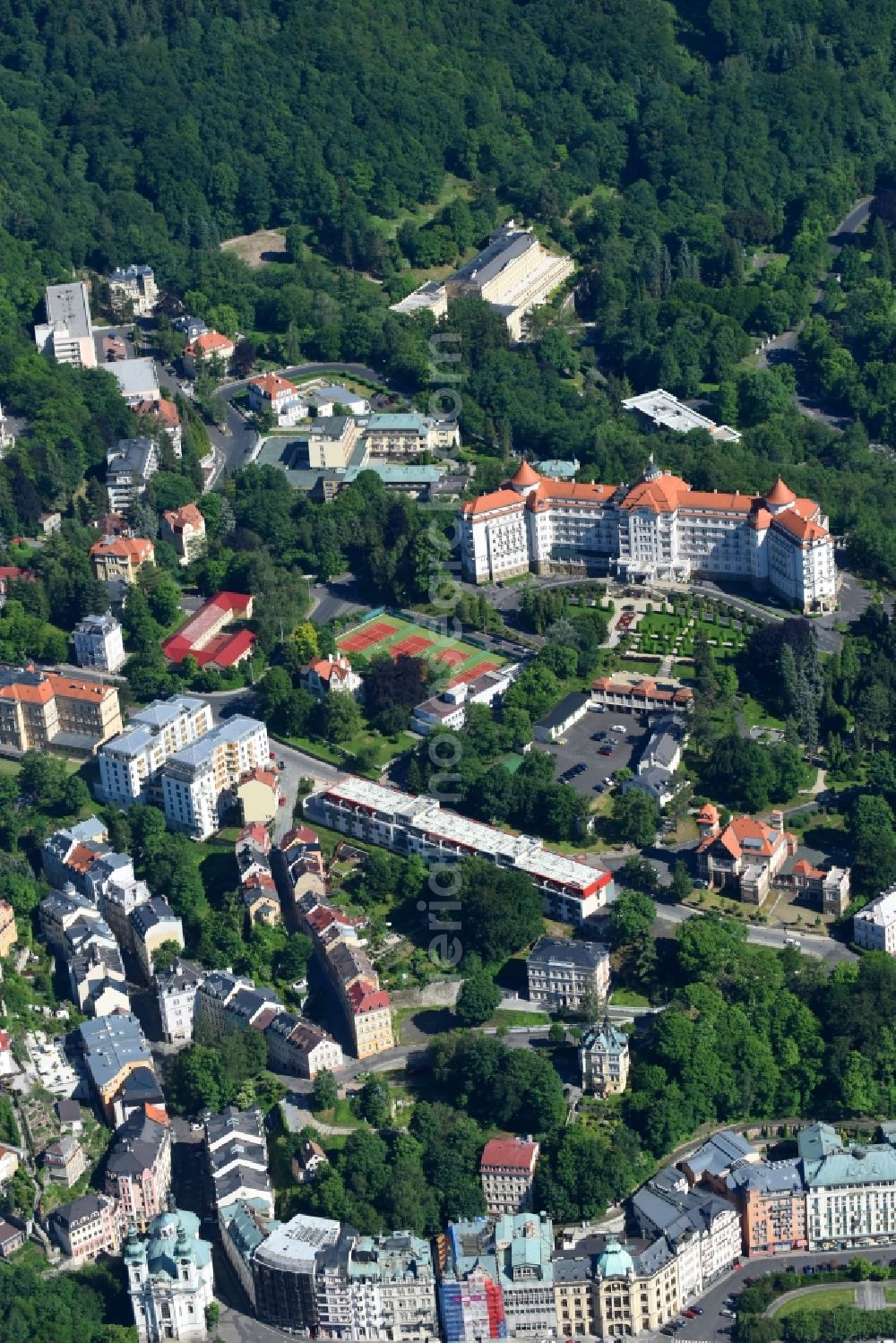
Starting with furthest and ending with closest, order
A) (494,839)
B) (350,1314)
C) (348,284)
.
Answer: (348,284)
(494,839)
(350,1314)

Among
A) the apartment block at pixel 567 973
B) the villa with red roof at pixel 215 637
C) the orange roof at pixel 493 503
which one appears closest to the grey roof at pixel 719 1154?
the apartment block at pixel 567 973

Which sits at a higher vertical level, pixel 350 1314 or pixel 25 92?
pixel 25 92

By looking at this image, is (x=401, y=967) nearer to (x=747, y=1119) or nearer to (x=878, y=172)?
(x=747, y=1119)

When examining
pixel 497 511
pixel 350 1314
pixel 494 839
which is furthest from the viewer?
pixel 497 511

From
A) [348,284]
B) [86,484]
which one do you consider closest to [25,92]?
[348,284]

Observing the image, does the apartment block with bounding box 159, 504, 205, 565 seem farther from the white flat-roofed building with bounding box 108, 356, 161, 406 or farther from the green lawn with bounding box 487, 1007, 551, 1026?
the green lawn with bounding box 487, 1007, 551, 1026

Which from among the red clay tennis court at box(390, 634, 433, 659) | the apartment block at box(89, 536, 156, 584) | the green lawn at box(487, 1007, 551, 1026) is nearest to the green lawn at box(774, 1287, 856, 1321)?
the green lawn at box(487, 1007, 551, 1026)
